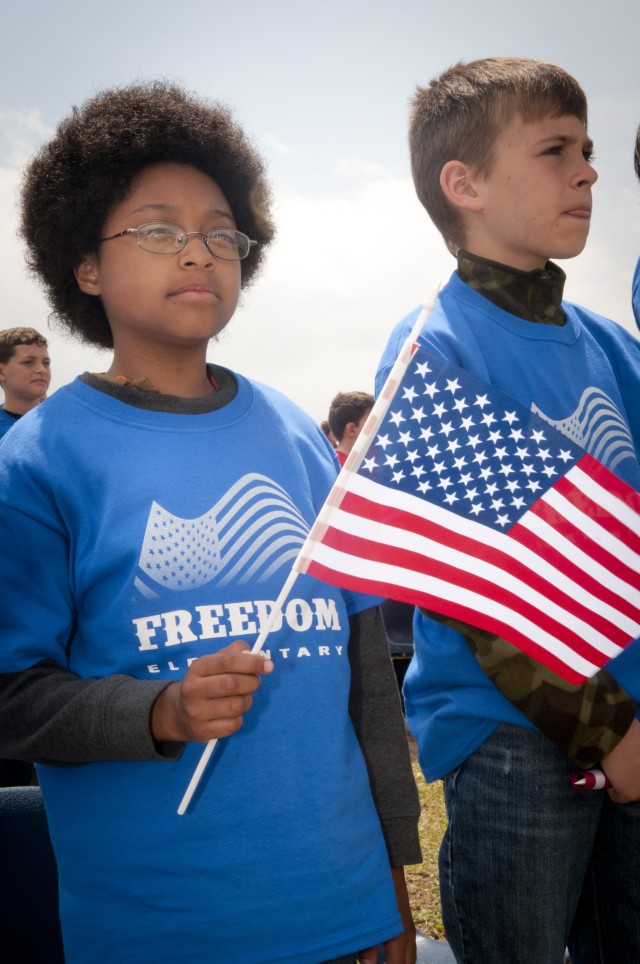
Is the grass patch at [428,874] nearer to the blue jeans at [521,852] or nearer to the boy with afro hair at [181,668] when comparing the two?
the blue jeans at [521,852]

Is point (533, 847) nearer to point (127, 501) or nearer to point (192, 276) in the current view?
point (127, 501)

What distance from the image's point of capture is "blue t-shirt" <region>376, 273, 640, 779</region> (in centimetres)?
157

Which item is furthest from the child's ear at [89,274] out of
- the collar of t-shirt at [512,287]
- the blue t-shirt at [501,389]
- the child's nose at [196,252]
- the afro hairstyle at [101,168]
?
the collar of t-shirt at [512,287]

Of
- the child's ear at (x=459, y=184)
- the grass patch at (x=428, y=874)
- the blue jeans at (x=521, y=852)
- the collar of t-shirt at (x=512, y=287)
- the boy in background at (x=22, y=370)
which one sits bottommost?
the grass patch at (x=428, y=874)

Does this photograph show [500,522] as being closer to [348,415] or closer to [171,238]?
[171,238]

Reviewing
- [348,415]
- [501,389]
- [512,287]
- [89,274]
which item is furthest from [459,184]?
[348,415]

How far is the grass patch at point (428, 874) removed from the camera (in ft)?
11.8

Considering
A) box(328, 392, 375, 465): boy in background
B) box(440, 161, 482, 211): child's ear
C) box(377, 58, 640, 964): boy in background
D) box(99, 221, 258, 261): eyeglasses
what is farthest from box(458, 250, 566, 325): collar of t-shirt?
box(328, 392, 375, 465): boy in background

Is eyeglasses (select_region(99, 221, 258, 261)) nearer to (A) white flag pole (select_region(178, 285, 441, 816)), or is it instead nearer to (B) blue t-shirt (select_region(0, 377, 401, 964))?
(B) blue t-shirt (select_region(0, 377, 401, 964))

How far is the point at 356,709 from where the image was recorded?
164cm

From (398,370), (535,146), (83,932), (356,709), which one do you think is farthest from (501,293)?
(83,932)

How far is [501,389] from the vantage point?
1.67 meters

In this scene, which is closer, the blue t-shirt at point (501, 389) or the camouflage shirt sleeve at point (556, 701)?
the camouflage shirt sleeve at point (556, 701)

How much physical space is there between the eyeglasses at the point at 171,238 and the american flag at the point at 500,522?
44cm
